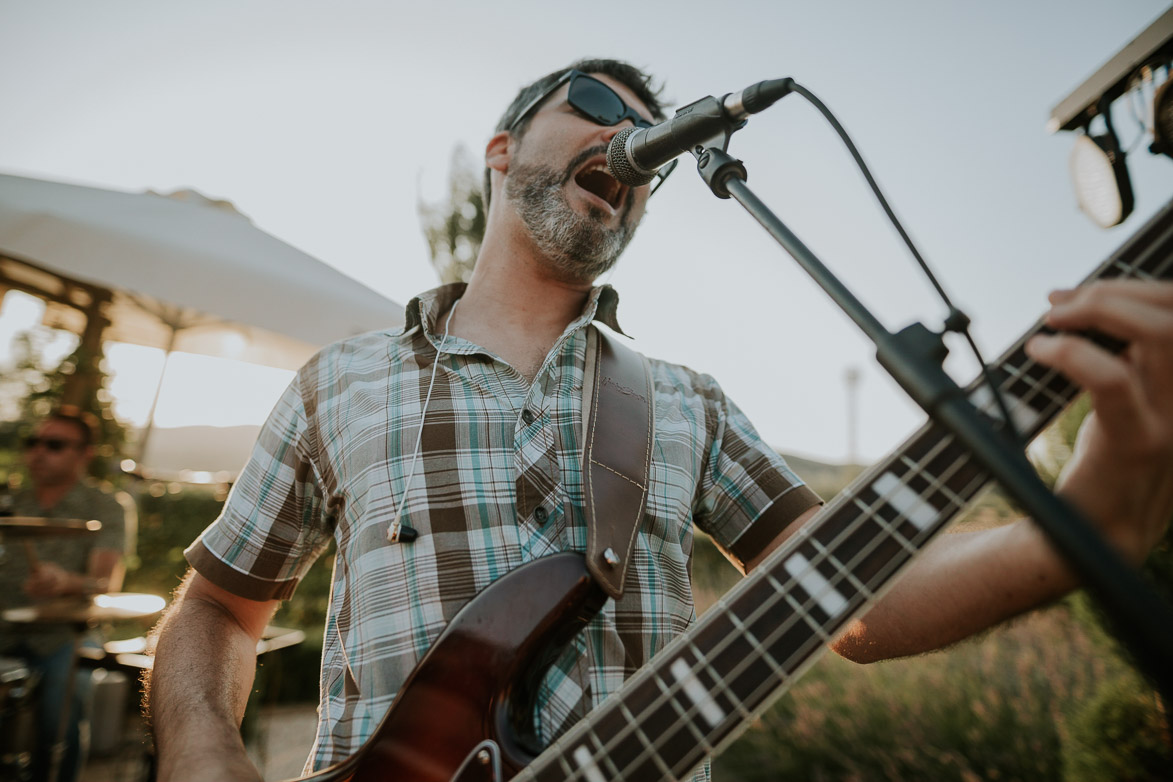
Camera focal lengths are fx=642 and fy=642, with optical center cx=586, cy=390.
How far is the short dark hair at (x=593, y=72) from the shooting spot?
7.48ft

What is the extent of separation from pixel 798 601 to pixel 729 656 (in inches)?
5.2

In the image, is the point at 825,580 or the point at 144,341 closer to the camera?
the point at 825,580

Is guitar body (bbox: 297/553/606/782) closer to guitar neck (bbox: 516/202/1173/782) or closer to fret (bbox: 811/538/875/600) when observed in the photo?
guitar neck (bbox: 516/202/1173/782)

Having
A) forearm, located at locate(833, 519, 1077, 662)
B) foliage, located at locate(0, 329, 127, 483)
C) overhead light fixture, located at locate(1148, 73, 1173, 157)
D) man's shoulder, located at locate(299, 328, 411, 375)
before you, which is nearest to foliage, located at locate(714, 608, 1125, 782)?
overhead light fixture, located at locate(1148, 73, 1173, 157)

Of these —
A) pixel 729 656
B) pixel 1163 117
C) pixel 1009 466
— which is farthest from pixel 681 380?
pixel 1163 117

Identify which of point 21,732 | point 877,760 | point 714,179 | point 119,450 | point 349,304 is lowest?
point 877,760

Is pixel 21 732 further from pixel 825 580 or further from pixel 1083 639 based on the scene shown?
pixel 1083 639

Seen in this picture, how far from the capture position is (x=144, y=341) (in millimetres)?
6328

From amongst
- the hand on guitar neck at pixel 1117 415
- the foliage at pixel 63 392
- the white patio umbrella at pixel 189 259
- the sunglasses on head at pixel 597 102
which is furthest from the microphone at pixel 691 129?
the foliage at pixel 63 392

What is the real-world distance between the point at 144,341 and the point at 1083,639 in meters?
8.61

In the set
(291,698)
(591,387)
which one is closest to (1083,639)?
(591,387)

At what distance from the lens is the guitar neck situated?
2.83 feet

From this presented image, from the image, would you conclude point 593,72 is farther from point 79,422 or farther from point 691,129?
point 79,422

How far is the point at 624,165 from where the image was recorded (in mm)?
1375
